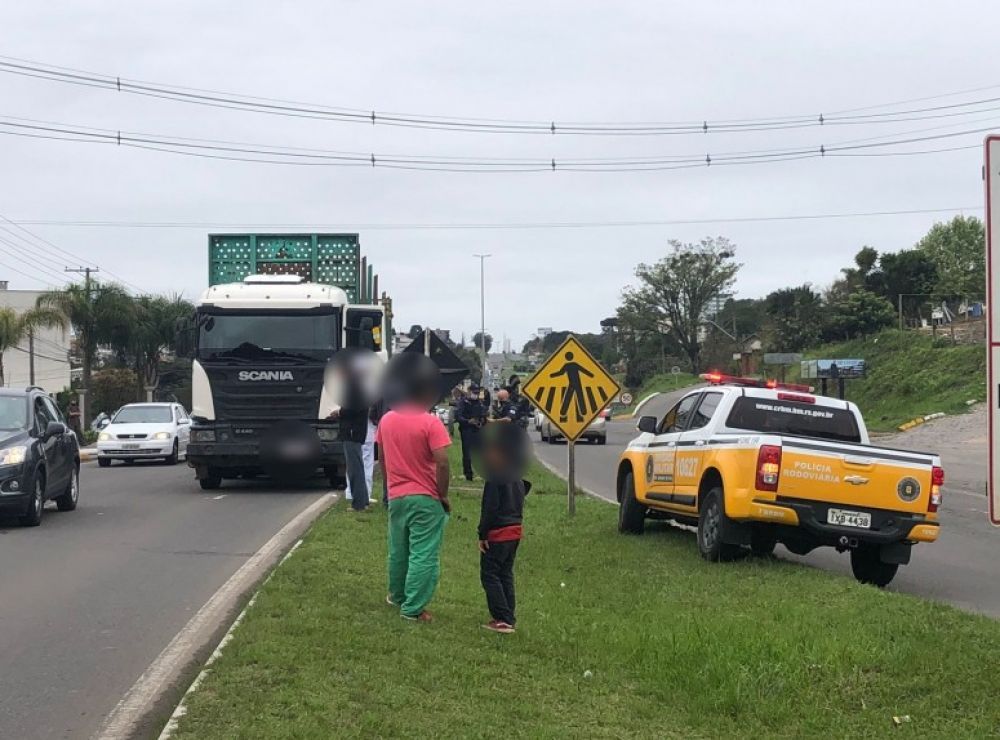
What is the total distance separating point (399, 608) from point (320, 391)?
10.9 m

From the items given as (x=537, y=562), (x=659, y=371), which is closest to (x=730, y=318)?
(x=659, y=371)

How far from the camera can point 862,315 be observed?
62.0 metres

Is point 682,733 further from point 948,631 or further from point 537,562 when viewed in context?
point 537,562

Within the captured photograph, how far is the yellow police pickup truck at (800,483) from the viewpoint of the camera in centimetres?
1041

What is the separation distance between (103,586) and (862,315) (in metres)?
56.7

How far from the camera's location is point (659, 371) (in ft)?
326

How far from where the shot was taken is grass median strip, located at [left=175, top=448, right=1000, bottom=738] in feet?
19.2

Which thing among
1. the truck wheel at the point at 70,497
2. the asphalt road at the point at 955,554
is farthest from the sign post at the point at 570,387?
the truck wheel at the point at 70,497

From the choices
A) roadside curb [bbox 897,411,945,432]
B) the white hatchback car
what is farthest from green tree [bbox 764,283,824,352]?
the white hatchback car

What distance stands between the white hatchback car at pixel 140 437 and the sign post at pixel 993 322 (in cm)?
2415

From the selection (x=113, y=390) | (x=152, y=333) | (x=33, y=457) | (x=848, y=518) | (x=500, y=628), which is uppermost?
(x=152, y=333)

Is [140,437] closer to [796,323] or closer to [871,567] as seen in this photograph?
[871,567]

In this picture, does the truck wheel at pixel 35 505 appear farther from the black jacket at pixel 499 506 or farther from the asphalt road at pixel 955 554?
the black jacket at pixel 499 506

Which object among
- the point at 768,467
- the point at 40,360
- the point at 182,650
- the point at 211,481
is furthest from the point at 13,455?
the point at 40,360
